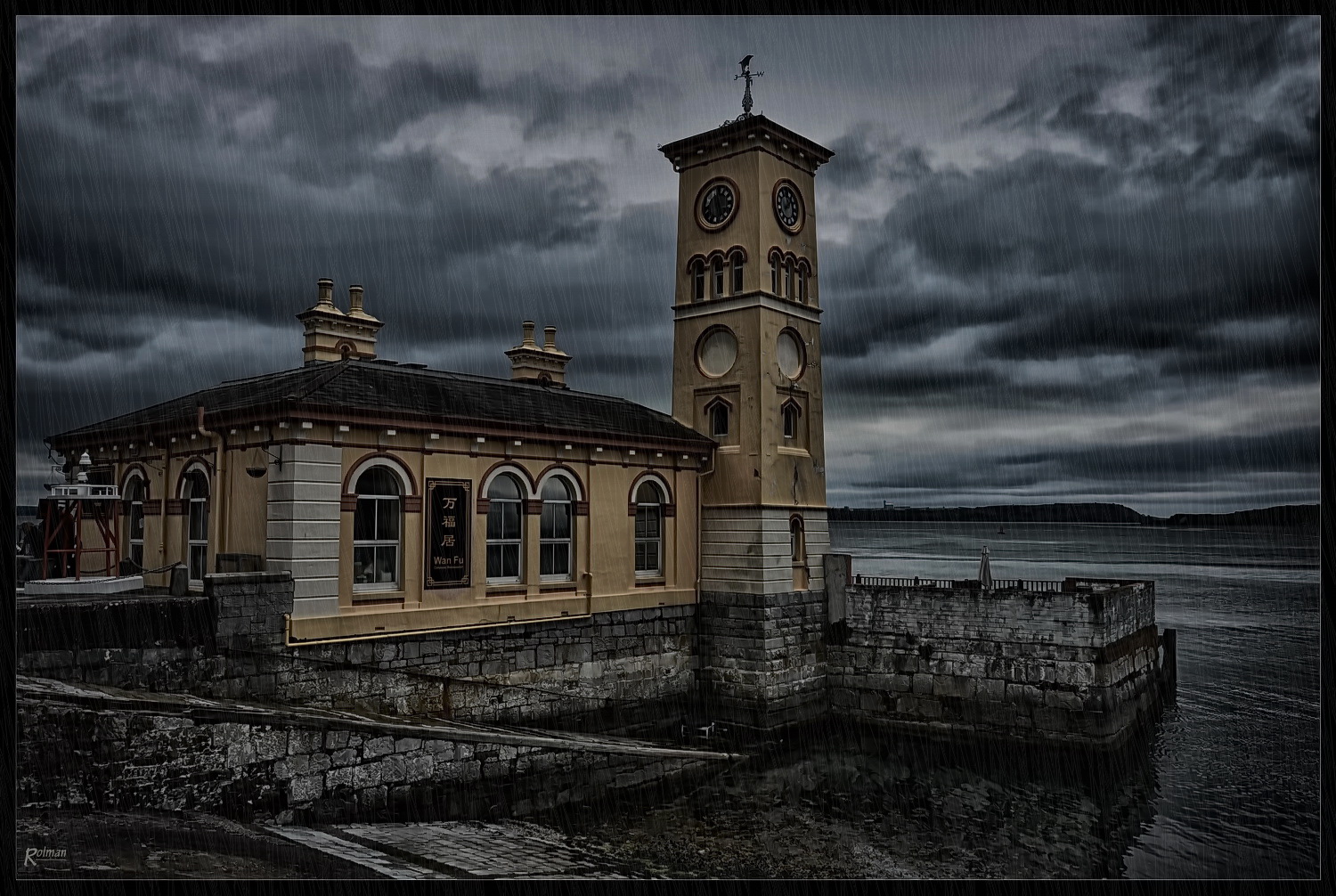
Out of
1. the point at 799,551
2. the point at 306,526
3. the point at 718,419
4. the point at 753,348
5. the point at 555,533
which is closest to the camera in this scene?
the point at 306,526

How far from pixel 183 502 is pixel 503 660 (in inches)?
265

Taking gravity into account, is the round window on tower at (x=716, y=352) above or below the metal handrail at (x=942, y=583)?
above

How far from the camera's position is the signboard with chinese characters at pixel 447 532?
1692 centimetres

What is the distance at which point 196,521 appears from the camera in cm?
1708

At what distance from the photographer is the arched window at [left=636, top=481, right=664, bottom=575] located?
21.7 m

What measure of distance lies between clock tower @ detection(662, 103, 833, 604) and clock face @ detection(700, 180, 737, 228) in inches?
1.2

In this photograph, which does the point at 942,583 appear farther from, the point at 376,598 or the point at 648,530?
the point at 376,598

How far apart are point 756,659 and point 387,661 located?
9.43 meters

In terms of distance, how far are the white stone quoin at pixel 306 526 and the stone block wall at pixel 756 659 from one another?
10.2 metres

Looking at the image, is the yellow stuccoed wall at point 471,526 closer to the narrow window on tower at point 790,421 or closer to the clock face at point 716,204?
the narrow window on tower at point 790,421

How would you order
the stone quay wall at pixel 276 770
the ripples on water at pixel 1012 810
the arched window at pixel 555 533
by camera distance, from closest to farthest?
the stone quay wall at pixel 276 770 → the ripples on water at pixel 1012 810 → the arched window at pixel 555 533

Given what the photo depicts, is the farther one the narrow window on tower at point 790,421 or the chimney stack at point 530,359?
the chimney stack at point 530,359

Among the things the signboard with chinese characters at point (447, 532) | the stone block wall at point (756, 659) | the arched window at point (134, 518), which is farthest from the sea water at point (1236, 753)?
the arched window at point (134, 518)

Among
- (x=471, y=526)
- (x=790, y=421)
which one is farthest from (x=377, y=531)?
(x=790, y=421)
